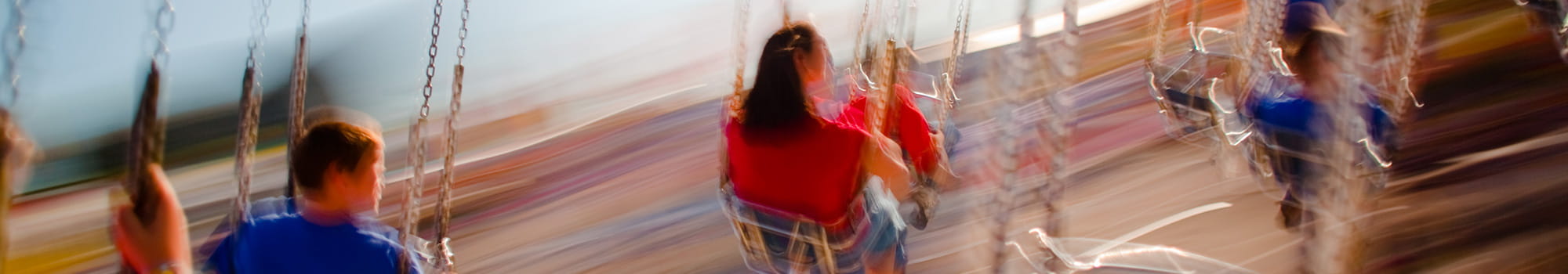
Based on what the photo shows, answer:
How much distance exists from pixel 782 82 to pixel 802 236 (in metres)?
0.24

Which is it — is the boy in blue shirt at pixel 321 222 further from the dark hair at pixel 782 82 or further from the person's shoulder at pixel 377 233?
the dark hair at pixel 782 82

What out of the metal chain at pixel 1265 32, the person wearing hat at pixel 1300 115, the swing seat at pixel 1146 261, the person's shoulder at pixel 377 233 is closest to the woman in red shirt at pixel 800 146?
the person's shoulder at pixel 377 233

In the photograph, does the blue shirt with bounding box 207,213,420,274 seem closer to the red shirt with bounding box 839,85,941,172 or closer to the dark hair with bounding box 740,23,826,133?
the dark hair with bounding box 740,23,826,133

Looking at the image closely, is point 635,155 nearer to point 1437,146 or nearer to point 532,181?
point 532,181

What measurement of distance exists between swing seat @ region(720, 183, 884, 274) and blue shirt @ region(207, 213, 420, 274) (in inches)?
22.0

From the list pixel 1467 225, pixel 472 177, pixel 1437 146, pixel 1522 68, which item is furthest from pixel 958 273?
pixel 1522 68

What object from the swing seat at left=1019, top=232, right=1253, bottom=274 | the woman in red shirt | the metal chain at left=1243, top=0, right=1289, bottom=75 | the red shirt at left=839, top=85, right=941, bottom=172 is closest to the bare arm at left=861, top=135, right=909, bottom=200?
the woman in red shirt

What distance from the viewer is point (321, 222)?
3.77 feet

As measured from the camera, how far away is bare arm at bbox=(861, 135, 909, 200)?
1.45 metres

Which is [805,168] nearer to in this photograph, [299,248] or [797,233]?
[797,233]

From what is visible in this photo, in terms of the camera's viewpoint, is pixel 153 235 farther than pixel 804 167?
No

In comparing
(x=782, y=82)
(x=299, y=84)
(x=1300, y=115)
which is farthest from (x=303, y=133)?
(x=1300, y=115)

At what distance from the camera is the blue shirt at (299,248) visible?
1.14 meters

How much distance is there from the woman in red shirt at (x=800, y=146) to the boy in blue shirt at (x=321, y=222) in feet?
1.72
